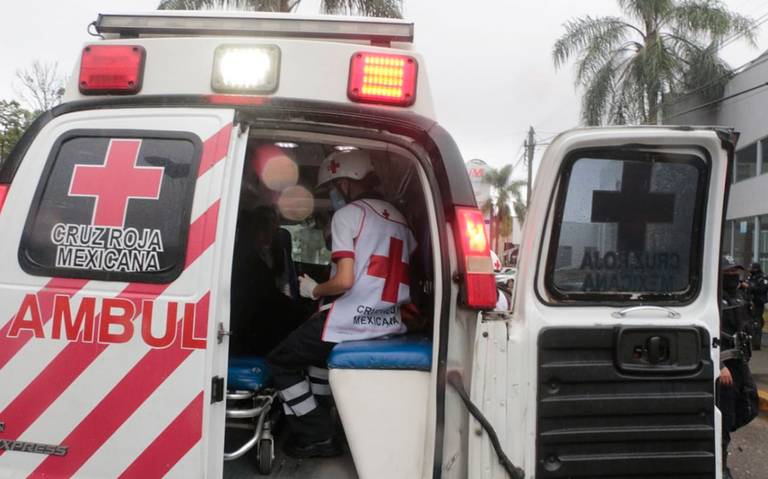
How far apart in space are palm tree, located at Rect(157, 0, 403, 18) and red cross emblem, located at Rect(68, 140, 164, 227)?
12267 mm

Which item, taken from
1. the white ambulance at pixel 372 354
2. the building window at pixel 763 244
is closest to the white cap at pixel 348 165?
the white ambulance at pixel 372 354

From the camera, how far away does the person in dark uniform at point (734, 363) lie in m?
4.16

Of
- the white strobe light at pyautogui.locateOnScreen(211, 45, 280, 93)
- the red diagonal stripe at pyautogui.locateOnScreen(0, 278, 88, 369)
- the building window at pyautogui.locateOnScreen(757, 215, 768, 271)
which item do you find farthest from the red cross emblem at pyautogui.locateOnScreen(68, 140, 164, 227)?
Answer: the building window at pyautogui.locateOnScreen(757, 215, 768, 271)

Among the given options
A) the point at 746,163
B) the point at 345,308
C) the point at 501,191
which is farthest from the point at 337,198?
the point at 501,191

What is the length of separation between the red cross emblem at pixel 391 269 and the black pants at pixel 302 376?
0.31 metres

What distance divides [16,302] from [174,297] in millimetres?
571

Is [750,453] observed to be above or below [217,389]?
below

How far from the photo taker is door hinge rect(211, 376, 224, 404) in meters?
2.14

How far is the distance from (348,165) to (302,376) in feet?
3.54

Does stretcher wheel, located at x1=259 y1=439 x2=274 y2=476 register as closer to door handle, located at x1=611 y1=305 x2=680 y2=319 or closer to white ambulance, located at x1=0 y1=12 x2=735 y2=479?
white ambulance, located at x1=0 y1=12 x2=735 y2=479

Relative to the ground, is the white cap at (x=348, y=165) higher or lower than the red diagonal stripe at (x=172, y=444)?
higher

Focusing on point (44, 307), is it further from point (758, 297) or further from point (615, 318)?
point (758, 297)

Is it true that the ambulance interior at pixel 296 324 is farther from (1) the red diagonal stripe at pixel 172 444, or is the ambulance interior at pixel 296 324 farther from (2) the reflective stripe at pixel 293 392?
(1) the red diagonal stripe at pixel 172 444

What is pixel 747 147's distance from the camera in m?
18.1
